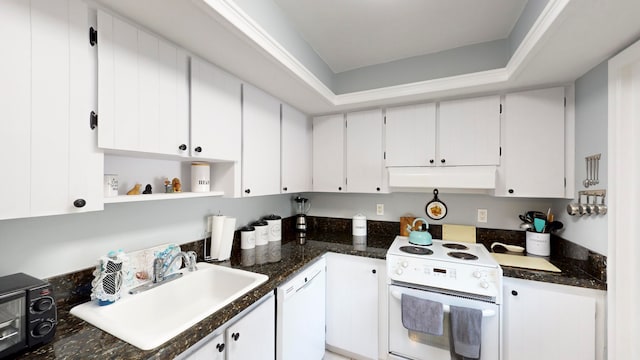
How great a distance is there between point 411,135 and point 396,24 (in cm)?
89

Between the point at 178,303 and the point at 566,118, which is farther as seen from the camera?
the point at 566,118

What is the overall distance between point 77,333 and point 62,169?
0.62 meters

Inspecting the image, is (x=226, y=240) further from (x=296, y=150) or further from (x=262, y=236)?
(x=296, y=150)

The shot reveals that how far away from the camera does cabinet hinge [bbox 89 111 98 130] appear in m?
0.96

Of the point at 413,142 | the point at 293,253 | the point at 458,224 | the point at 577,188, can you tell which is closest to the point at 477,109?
the point at 413,142

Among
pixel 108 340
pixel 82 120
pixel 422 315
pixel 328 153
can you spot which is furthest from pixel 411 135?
pixel 108 340

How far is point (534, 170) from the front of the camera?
1.80 m

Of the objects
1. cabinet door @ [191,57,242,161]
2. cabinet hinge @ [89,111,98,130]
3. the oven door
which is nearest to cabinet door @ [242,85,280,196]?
cabinet door @ [191,57,242,161]

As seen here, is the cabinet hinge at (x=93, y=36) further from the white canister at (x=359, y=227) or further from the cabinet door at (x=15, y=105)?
the white canister at (x=359, y=227)

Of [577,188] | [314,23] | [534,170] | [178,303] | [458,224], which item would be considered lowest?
[178,303]

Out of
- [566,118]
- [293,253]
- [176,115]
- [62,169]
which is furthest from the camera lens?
[293,253]

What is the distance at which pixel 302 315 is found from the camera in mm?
1651

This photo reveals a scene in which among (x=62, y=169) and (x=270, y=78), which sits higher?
(x=270, y=78)

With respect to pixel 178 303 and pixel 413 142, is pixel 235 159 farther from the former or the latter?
pixel 413 142
